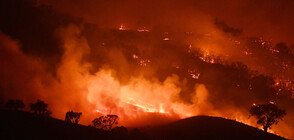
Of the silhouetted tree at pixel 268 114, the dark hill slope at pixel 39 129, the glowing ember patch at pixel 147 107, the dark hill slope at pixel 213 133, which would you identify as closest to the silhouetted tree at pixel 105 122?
the dark hill slope at pixel 213 133

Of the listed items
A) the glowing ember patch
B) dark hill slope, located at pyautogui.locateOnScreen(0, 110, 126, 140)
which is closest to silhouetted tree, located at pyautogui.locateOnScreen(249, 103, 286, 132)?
the glowing ember patch

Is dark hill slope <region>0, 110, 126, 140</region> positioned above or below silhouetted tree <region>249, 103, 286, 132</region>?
below

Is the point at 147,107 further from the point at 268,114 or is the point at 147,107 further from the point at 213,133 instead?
the point at 213,133

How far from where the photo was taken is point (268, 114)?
240ft

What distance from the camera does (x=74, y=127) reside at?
36500 mm

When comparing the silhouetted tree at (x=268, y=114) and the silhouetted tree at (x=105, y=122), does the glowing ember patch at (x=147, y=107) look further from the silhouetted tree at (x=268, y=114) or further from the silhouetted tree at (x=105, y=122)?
the silhouetted tree at (x=268, y=114)

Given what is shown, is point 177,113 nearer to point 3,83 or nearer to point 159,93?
point 159,93

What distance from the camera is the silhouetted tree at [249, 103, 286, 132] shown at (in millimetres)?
71875


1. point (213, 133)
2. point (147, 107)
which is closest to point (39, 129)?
point (213, 133)

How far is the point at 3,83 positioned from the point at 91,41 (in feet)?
294

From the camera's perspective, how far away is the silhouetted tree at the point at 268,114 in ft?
236

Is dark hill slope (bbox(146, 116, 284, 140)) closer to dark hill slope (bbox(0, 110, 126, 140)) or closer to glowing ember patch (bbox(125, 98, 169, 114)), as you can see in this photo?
dark hill slope (bbox(0, 110, 126, 140))

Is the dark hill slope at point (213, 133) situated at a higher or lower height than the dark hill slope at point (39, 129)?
higher

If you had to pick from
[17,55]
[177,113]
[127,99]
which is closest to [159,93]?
[127,99]
